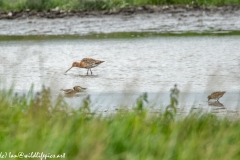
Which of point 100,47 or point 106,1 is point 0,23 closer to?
point 106,1

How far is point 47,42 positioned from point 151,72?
5.68m

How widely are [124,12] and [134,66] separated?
908 cm

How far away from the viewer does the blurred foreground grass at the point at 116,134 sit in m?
6.24

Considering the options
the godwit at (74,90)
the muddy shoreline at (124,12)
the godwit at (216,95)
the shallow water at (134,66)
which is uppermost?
the godwit at (216,95)

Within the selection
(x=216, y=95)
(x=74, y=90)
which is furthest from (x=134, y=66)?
(x=216, y=95)

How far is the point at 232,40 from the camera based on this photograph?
708 inches

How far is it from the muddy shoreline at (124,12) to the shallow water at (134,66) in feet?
13.9

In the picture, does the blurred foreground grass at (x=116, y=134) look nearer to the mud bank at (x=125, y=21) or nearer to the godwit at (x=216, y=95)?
the godwit at (x=216, y=95)

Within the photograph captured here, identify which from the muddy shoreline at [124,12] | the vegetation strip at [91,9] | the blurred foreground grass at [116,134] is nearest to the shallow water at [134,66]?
the blurred foreground grass at [116,134]

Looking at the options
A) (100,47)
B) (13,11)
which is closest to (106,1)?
(13,11)

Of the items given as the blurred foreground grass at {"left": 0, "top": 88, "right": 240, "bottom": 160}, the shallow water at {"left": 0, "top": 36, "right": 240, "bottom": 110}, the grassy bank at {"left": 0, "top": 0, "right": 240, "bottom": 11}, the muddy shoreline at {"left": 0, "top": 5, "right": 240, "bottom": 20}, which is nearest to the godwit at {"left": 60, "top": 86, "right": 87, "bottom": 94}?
the shallow water at {"left": 0, "top": 36, "right": 240, "bottom": 110}

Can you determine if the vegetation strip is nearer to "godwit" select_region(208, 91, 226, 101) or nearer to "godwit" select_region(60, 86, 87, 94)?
"godwit" select_region(60, 86, 87, 94)

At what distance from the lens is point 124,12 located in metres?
23.5

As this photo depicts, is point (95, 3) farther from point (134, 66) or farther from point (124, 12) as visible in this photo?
point (134, 66)
